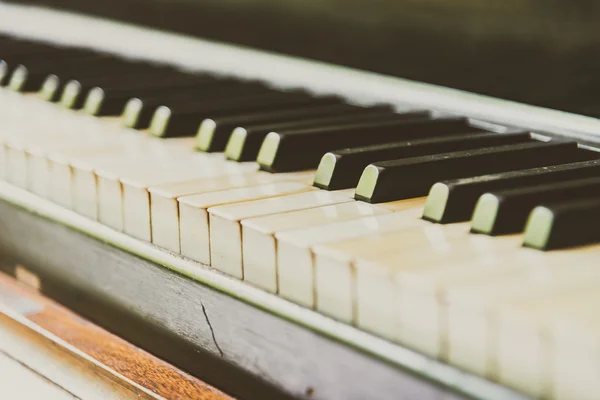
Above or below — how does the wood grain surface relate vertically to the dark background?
below

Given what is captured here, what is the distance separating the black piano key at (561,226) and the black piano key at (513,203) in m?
0.03

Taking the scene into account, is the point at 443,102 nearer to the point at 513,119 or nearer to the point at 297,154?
the point at 513,119

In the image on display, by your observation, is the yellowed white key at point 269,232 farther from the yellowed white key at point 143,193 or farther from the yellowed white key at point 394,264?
the yellowed white key at point 143,193

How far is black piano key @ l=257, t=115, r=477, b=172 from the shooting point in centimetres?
108

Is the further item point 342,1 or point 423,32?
point 342,1

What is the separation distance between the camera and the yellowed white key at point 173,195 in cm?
94

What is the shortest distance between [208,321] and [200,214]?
131 mm

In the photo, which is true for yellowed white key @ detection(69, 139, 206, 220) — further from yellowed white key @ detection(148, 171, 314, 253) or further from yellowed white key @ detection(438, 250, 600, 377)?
yellowed white key @ detection(438, 250, 600, 377)

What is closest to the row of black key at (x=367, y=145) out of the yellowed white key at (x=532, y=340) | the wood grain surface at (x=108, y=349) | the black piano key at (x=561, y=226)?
the black piano key at (x=561, y=226)

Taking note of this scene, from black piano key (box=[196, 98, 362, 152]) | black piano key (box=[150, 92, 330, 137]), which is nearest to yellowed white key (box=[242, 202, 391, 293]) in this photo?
black piano key (box=[196, 98, 362, 152])

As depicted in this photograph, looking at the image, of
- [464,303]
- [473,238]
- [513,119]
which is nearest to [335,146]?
[513,119]

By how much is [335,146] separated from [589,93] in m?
0.32

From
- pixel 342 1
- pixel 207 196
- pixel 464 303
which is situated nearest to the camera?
pixel 464 303

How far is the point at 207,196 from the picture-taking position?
36.7 inches
